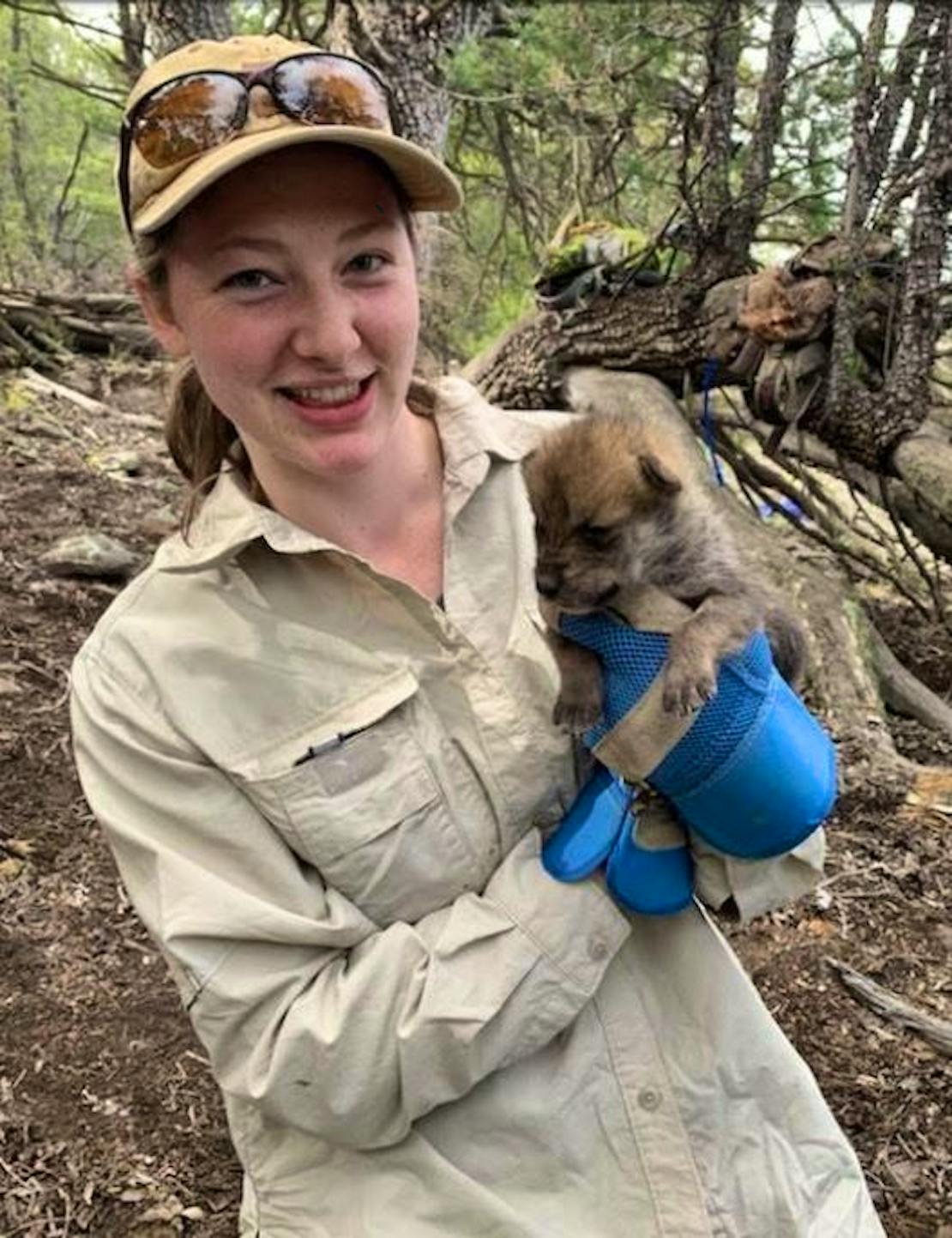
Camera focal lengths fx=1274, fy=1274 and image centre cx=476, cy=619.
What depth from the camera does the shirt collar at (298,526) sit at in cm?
199

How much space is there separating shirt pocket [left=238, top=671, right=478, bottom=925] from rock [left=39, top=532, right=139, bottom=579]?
4.13 meters

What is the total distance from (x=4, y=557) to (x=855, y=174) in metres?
4.03

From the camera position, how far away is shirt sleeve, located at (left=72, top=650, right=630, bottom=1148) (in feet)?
6.15

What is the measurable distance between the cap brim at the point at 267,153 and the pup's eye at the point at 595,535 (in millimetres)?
649

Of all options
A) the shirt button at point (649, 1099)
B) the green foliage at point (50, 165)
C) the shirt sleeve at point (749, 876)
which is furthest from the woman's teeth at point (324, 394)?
the green foliage at point (50, 165)

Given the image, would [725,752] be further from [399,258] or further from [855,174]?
[855,174]

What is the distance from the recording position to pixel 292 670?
78.8 inches

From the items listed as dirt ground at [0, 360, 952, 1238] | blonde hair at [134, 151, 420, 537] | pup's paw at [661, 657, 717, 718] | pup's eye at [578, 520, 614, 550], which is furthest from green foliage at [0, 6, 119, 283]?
pup's paw at [661, 657, 717, 718]

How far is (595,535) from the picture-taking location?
2301 mm

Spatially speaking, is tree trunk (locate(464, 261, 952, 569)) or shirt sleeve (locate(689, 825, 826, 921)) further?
tree trunk (locate(464, 261, 952, 569))

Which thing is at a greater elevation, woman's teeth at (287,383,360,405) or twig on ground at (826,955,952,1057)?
woman's teeth at (287,383,360,405)

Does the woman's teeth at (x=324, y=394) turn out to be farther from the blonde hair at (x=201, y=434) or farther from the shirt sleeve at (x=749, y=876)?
the shirt sleeve at (x=749, y=876)

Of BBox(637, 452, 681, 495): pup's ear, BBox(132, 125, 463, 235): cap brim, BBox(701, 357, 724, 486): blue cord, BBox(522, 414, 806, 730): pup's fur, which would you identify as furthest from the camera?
BBox(701, 357, 724, 486): blue cord

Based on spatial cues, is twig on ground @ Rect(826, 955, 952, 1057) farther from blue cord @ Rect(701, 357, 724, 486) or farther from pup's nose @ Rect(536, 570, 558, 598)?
blue cord @ Rect(701, 357, 724, 486)
